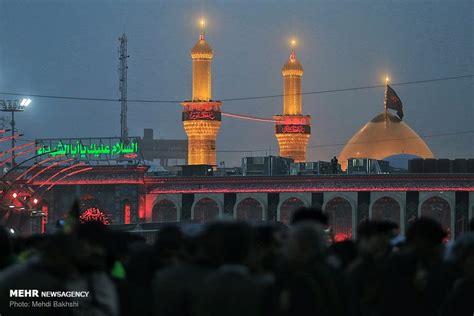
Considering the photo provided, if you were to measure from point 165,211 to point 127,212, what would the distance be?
3064mm

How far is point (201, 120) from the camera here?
98250 mm

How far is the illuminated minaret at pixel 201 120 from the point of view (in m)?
98.4

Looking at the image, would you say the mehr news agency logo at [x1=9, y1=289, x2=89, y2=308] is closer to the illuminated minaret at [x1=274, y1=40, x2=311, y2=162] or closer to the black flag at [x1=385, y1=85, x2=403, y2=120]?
the illuminated minaret at [x1=274, y1=40, x2=311, y2=162]

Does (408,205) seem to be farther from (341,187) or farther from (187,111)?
(187,111)

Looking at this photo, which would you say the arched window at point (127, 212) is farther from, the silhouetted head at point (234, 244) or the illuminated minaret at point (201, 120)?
the silhouetted head at point (234, 244)

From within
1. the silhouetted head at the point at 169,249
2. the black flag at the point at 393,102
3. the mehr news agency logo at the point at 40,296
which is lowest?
the mehr news agency logo at the point at 40,296

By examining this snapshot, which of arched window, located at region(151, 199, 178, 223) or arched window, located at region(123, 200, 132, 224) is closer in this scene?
arched window, located at region(123, 200, 132, 224)

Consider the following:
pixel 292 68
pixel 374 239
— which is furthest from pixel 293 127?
pixel 374 239

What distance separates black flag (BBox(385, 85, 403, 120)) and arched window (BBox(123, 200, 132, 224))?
3566 centimetres

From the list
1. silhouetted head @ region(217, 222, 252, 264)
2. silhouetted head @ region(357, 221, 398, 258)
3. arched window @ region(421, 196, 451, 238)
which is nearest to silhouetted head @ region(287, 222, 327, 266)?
silhouetted head @ region(217, 222, 252, 264)

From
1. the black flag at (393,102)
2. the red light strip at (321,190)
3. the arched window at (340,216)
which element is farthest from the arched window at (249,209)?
the black flag at (393,102)

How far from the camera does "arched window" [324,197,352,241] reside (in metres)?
84.6

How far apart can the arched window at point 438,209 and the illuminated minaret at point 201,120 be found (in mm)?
19769

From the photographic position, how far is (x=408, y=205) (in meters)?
84.5
